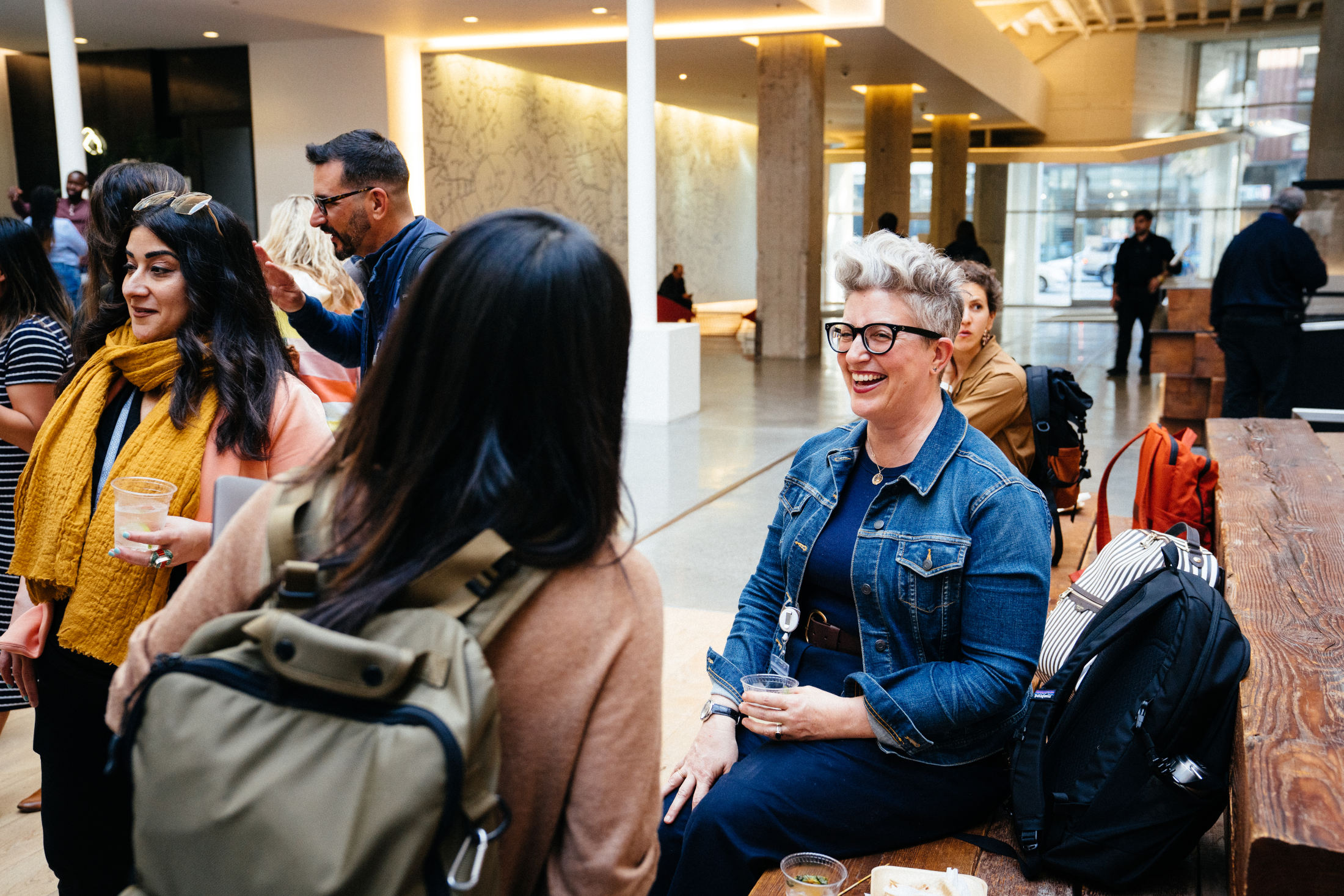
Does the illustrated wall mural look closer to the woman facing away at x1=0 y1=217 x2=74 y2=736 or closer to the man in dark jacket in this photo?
the man in dark jacket

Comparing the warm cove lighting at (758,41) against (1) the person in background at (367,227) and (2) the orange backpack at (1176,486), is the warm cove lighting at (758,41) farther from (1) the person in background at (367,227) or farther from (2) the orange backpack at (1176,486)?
(1) the person in background at (367,227)

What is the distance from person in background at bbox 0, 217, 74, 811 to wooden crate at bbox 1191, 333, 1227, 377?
8367 millimetres

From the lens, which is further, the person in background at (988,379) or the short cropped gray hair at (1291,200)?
the short cropped gray hair at (1291,200)

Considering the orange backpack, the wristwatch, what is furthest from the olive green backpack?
the orange backpack

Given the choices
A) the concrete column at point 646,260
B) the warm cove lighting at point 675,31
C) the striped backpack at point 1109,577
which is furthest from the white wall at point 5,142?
the striped backpack at point 1109,577

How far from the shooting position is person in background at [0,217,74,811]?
264 centimetres

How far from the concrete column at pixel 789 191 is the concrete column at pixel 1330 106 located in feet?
19.2

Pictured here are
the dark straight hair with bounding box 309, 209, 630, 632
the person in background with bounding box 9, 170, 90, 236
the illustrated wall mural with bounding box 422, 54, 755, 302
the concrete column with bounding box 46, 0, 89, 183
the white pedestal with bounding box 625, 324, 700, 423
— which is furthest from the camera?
the illustrated wall mural with bounding box 422, 54, 755, 302

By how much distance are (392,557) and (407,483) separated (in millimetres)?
71

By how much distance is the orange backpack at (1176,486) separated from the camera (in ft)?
11.4

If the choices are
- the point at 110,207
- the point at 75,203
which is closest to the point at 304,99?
the point at 75,203

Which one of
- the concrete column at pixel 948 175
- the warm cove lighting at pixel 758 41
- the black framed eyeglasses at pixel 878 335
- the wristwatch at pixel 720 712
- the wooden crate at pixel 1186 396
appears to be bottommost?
the wooden crate at pixel 1186 396

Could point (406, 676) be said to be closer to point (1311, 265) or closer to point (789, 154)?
point (1311, 265)

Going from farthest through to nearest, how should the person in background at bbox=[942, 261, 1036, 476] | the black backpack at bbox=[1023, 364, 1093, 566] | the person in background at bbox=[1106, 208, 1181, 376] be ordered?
the person in background at bbox=[1106, 208, 1181, 376], the black backpack at bbox=[1023, 364, 1093, 566], the person in background at bbox=[942, 261, 1036, 476]
